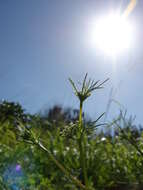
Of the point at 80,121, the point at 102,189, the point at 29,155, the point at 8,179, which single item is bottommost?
the point at 80,121

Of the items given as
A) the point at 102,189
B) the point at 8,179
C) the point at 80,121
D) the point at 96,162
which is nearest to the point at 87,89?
the point at 80,121

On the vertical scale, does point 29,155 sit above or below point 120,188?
above

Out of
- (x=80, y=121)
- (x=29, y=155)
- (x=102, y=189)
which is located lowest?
(x=80, y=121)

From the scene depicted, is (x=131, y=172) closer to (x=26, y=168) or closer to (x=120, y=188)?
(x=120, y=188)

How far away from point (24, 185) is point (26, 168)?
0.80 feet

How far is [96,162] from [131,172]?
365 millimetres

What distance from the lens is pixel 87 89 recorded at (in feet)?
1.03

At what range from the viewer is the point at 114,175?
4.07 feet

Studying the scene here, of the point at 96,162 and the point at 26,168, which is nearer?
the point at 26,168

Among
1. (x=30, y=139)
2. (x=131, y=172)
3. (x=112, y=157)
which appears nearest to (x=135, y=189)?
(x=131, y=172)

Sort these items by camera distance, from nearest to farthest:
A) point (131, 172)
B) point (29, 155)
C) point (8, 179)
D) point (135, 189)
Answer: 1. point (8, 179)
2. point (135, 189)
3. point (131, 172)
4. point (29, 155)

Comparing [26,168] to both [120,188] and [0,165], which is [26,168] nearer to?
[0,165]

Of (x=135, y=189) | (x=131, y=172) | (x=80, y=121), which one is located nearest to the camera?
(x=80, y=121)

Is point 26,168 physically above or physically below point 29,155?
below
